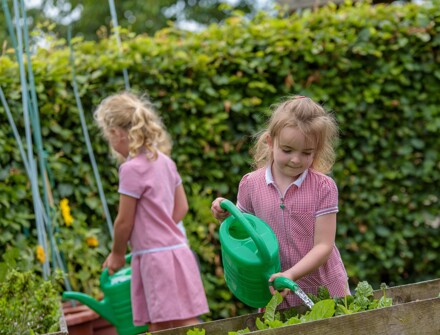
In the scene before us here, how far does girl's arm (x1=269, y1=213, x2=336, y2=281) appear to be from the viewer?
2404mm

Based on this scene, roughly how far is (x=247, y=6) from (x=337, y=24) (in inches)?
606

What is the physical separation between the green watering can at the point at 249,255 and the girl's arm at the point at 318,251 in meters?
0.08

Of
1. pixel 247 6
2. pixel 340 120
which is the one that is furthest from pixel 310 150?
pixel 247 6

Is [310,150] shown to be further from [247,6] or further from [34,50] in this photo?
[247,6]

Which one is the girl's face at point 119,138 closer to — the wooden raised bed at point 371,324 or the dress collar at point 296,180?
the dress collar at point 296,180

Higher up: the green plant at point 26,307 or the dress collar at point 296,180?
the dress collar at point 296,180

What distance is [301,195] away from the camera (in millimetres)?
2590

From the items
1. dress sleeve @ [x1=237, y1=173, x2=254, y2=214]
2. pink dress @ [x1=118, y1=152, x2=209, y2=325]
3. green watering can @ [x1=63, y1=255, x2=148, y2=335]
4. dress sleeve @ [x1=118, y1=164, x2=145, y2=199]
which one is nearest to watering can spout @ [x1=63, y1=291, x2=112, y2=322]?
green watering can @ [x1=63, y1=255, x2=148, y2=335]

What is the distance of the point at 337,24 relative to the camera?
5176 mm

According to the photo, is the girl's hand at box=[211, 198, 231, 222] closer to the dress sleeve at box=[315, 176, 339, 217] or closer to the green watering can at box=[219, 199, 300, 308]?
the green watering can at box=[219, 199, 300, 308]

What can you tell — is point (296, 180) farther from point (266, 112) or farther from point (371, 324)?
point (266, 112)

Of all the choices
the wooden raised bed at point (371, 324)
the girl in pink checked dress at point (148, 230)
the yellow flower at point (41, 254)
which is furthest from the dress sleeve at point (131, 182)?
the wooden raised bed at point (371, 324)

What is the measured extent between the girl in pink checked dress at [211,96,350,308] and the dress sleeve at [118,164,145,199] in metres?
0.94

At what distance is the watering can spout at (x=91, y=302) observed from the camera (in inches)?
139
